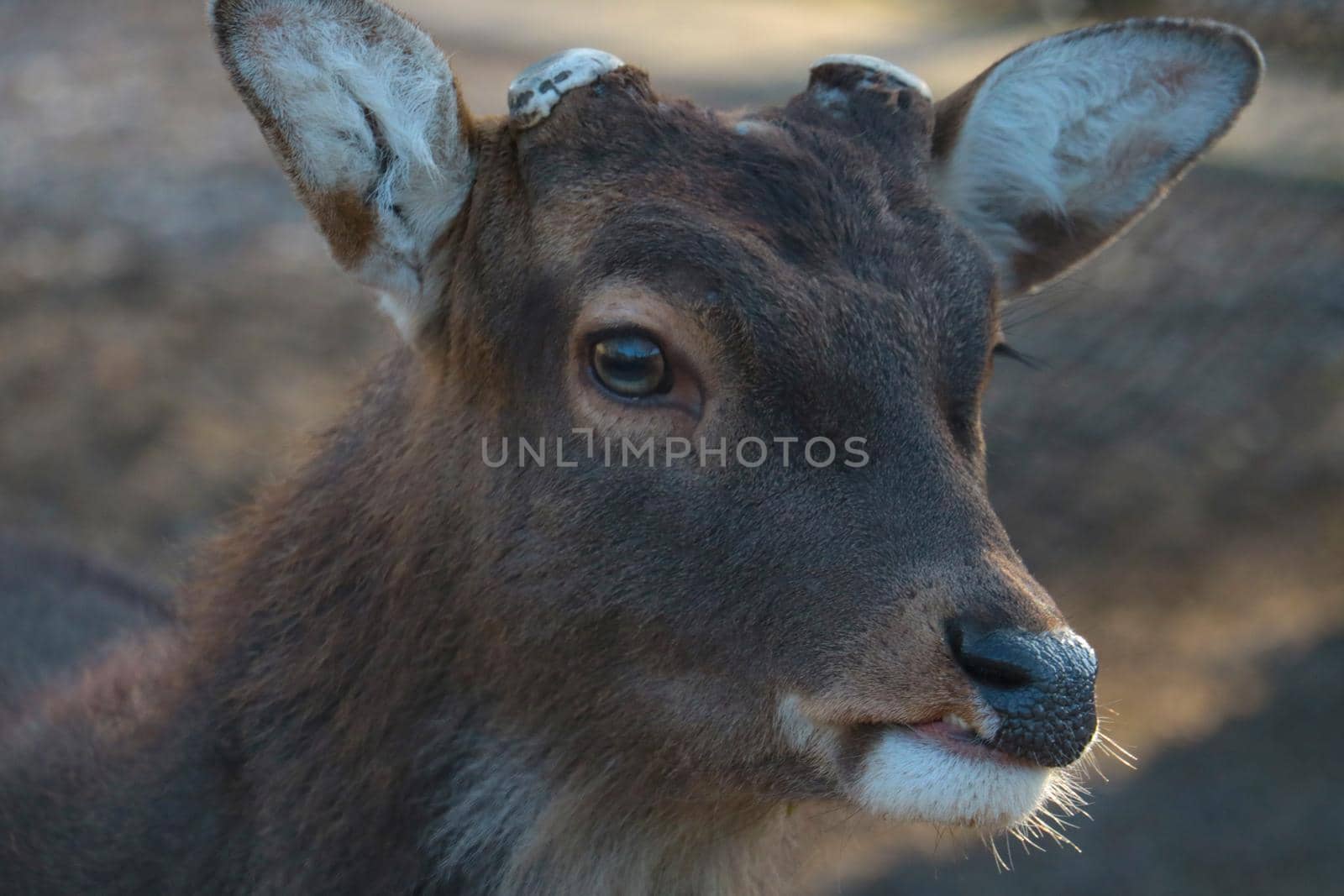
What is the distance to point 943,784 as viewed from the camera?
2.86 meters

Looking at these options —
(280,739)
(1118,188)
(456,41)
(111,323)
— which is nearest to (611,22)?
(456,41)

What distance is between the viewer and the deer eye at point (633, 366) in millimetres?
3166

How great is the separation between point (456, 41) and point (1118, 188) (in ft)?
40.0

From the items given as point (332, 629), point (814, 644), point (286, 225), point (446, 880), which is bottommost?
point (286, 225)

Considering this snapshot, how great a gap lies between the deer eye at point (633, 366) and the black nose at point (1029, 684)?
849mm

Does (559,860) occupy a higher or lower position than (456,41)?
higher

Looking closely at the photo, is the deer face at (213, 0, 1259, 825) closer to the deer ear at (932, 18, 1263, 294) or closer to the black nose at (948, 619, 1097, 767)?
the black nose at (948, 619, 1097, 767)

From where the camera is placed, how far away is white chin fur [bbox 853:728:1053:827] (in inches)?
112

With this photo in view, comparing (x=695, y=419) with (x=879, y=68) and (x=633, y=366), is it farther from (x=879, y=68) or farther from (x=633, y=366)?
(x=879, y=68)

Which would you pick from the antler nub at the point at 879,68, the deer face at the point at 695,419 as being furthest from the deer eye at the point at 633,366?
the antler nub at the point at 879,68

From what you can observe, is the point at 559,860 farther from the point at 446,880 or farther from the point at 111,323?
the point at 111,323

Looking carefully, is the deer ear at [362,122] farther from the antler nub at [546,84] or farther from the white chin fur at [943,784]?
the white chin fur at [943,784]

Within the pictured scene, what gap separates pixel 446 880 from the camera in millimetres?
3410

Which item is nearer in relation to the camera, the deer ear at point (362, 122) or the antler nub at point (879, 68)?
the deer ear at point (362, 122)
